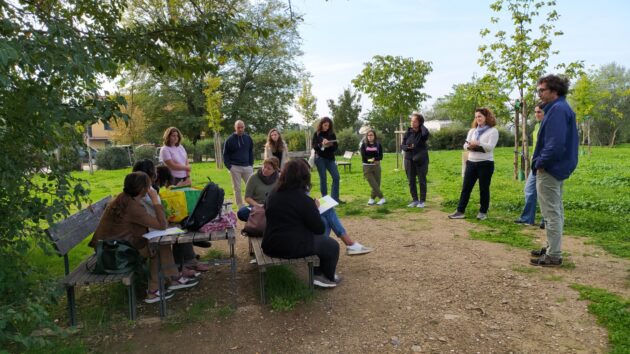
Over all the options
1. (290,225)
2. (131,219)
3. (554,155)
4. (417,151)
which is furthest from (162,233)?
(417,151)

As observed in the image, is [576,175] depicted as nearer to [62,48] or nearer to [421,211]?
[421,211]

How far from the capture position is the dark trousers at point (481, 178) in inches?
276

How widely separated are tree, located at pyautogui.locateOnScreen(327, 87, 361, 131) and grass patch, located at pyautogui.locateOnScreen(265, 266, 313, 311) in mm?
39532

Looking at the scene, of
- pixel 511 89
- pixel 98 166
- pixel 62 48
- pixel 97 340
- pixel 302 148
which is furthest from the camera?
pixel 302 148

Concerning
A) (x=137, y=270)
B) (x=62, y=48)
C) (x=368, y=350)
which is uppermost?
(x=62, y=48)

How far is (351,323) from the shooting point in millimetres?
3701

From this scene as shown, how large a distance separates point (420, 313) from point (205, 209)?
2242 mm

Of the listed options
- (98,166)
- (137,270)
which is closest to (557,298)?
(137,270)

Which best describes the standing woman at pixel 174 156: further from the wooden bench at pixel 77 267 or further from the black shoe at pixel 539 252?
the black shoe at pixel 539 252

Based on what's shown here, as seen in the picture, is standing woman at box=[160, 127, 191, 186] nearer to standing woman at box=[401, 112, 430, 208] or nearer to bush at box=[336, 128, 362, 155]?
standing woman at box=[401, 112, 430, 208]

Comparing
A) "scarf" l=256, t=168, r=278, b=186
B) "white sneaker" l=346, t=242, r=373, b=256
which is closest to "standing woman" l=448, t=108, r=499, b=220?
"white sneaker" l=346, t=242, r=373, b=256

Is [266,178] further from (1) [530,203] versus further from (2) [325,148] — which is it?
(1) [530,203]

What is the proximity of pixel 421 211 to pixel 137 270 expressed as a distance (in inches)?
219

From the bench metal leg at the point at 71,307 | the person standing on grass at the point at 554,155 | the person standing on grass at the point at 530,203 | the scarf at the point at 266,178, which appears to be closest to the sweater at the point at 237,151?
the scarf at the point at 266,178
